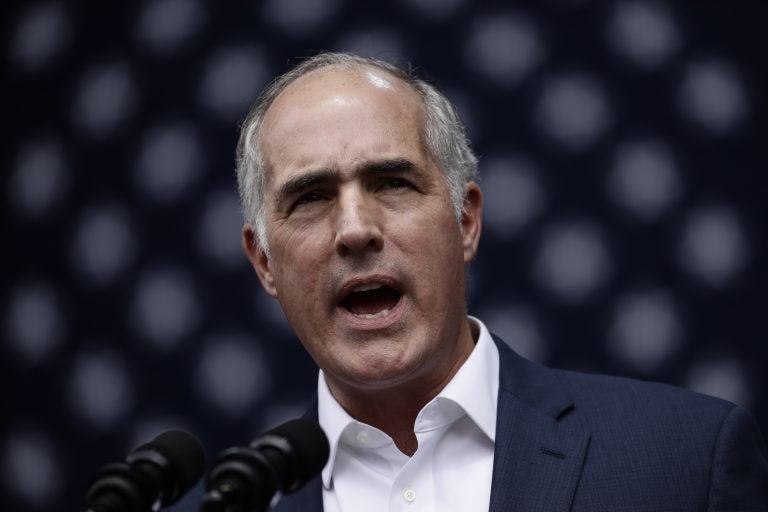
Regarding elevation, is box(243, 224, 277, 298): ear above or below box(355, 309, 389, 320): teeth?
below

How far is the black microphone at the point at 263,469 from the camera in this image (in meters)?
0.63

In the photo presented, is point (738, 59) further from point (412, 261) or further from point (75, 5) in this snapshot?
point (75, 5)

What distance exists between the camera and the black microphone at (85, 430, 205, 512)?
66 centimetres

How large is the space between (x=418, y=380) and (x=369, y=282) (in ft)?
0.45

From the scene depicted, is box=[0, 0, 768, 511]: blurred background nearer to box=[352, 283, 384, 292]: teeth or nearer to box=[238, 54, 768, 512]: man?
box=[238, 54, 768, 512]: man

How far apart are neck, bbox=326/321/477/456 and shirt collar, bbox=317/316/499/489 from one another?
0.02 meters

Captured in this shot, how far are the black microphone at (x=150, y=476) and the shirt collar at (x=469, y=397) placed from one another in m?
0.32

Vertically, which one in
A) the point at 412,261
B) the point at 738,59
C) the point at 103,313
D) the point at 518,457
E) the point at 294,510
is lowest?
the point at 103,313

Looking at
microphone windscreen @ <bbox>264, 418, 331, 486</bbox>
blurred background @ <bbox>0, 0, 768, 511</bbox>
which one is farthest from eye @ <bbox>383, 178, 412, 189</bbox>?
blurred background @ <bbox>0, 0, 768, 511</bbox>

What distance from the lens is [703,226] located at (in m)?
1.51

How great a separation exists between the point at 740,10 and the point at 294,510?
1.04 meters

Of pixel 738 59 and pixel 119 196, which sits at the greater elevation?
pixel 738 59

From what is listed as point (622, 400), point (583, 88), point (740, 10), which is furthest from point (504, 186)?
point (622, 400)

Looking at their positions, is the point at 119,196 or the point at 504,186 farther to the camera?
the point at 119,196
